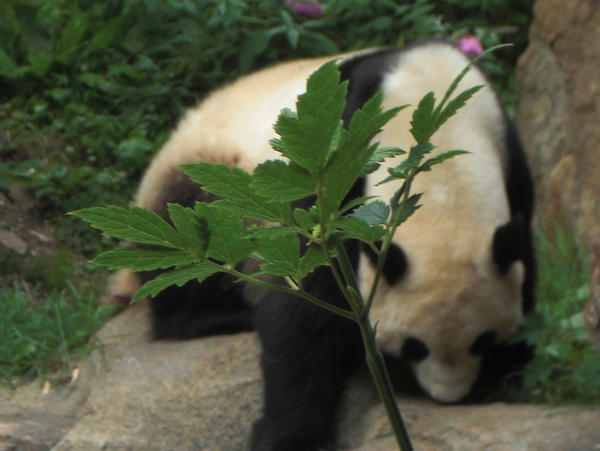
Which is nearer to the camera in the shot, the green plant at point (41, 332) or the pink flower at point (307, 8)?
the green plant at point (41, 332)

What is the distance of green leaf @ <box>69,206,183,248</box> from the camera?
2.51 feet

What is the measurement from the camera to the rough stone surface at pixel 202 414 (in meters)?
2.42

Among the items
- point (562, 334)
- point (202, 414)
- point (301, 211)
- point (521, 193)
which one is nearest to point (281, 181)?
point (301, 211)

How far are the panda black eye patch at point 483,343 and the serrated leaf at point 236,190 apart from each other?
6.20ft

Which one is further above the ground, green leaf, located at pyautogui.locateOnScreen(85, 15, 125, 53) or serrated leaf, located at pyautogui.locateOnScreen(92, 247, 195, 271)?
serrated leaf, located at pyautogui.locateOnScreen(92, 247, 195, 271)

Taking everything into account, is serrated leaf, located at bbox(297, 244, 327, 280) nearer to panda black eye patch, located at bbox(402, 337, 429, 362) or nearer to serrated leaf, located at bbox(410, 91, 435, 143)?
serrated leaf, located at bbox(410, 91, 435, 143)

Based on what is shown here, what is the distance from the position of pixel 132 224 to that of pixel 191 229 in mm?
58

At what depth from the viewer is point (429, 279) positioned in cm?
245

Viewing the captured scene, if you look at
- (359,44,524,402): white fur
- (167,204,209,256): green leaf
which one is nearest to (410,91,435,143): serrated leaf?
(167,204,209,256): green leaf

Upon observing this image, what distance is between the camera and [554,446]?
2223mm

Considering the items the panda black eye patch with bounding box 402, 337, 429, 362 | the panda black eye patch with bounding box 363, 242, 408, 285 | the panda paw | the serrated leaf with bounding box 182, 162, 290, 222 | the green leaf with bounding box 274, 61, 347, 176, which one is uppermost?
the green leaf with bounding box 274, 61, 347, 176

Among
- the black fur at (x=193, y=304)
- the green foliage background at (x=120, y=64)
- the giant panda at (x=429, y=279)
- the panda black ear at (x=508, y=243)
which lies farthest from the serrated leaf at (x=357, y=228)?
the green foliage background at (x=120, y=64)

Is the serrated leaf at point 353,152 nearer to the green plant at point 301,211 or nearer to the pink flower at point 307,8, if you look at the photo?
the green plant at point 301,211

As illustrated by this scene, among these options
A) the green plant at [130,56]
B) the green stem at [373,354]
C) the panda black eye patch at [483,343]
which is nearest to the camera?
the green stem at [373,354]
